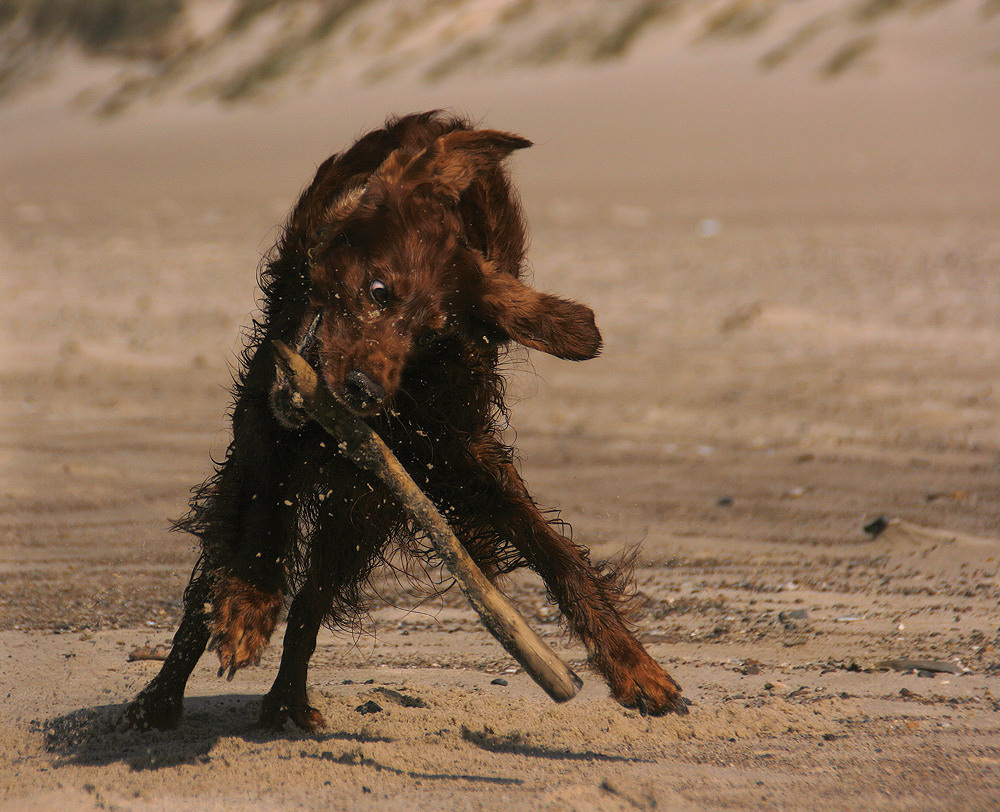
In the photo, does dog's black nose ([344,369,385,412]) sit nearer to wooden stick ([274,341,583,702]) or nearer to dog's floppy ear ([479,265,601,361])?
wooden stick ([274,341,583,702])

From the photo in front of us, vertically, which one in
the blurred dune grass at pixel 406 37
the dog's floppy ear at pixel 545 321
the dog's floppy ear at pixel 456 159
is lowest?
the dog's floppy ear at pixel 545 321

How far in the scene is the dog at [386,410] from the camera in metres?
3.13

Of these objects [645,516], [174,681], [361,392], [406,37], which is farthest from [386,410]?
[406,37]

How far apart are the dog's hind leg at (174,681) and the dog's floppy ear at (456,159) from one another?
157 centimetres

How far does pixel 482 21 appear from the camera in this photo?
33.0 metres

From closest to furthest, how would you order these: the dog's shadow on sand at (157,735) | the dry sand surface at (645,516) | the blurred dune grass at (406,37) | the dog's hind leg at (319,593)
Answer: the dry sand surface at (645,516), the dog's shadow on sand at (157,735), the dog's hind leg at (319,593), the blurred dune grass at (406,37)

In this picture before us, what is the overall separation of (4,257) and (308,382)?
13.6 m

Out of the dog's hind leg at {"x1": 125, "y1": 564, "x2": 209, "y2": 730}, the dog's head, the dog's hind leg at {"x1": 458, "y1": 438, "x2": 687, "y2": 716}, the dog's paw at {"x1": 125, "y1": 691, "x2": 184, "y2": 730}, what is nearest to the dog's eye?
the dog's head

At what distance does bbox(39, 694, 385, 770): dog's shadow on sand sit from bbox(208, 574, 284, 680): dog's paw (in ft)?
1.38

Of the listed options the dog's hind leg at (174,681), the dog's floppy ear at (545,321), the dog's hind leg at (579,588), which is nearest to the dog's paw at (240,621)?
the dog's hind leg at (174,681)

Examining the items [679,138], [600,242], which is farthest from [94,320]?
[679,138]

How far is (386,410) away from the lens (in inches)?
127

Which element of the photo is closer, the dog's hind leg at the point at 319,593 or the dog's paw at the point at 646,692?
the dog's paw at the point at 646,692

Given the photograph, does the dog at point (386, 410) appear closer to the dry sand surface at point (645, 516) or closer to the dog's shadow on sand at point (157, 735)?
the dog's shadow on sand at point (157, 735)
